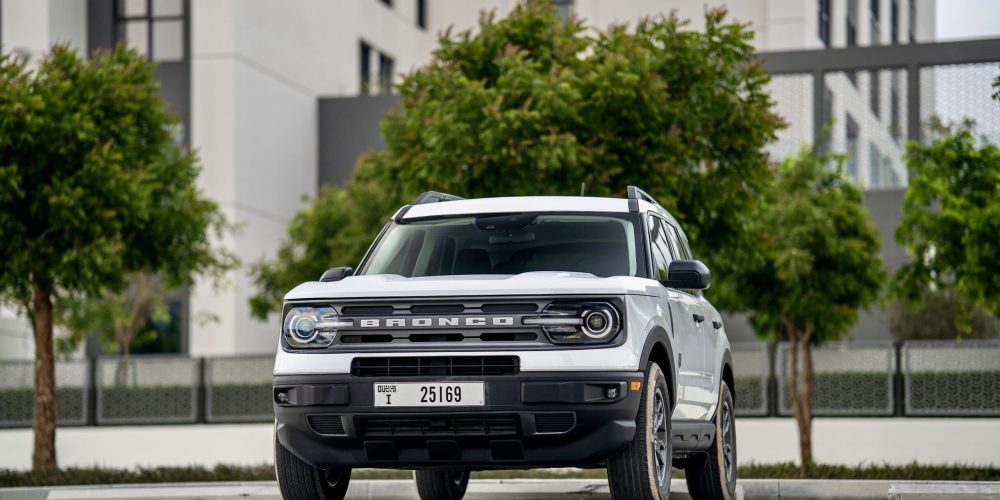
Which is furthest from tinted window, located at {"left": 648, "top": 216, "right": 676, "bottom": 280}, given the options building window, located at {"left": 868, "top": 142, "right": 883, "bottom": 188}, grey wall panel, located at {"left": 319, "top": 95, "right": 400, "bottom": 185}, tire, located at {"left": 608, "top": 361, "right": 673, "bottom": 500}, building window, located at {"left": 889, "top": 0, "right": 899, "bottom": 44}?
Result: building window, located at {"left": 889, "top": 0, "right": 899, "bottom": 44}

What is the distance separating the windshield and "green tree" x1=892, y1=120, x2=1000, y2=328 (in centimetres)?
1005

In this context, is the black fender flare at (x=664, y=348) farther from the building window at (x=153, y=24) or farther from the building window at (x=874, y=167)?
the building window at (x=153, y=24)

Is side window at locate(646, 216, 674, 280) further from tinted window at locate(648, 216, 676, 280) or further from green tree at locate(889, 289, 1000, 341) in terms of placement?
green tree at locate(889, 289, 1000, 341)

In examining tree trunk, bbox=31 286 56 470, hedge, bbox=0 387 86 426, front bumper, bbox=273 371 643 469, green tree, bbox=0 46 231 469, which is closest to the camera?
front bumper, bbox=273 371 643 469

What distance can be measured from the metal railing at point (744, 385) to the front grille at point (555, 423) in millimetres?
21691

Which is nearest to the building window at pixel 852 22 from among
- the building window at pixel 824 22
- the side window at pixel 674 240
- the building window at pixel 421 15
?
the building window at pixel 824 22

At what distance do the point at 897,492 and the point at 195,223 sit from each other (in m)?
10.1

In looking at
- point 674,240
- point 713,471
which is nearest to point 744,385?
point 713,471

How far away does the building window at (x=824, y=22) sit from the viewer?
45.8 metres

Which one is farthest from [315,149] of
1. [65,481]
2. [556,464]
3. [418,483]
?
[556,464]

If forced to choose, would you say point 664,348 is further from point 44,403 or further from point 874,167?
point 874,167

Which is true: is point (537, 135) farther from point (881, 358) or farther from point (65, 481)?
point (881, 358)

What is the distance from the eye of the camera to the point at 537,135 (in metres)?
16.8

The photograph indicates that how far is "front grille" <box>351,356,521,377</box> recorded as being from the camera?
7.98 meters
